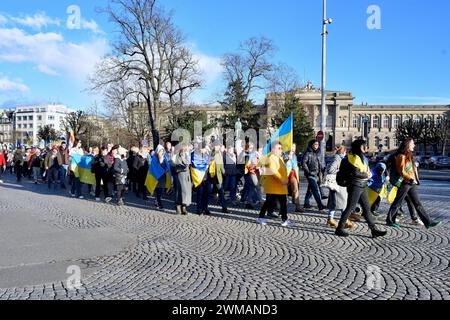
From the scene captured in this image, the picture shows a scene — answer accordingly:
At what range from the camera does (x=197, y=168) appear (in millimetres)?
9938

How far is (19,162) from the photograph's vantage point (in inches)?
783

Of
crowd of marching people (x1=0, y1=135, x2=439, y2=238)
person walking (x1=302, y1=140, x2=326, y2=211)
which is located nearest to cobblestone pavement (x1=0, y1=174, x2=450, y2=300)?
crowd of marching people (x1=0, y1=135, x2=439, y2=238)

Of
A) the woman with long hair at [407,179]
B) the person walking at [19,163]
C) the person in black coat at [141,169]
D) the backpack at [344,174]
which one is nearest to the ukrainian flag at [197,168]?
the person in black coat at [141,169]

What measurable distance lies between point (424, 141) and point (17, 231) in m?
70.7

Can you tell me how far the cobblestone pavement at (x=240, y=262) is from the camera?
4441 mm

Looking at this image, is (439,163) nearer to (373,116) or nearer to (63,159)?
(63,159)

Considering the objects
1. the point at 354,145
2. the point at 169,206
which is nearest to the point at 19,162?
the point at 169,206

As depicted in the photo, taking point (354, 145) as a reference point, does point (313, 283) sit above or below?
below

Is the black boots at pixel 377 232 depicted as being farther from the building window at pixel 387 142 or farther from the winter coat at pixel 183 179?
the building window at pixel 387 142

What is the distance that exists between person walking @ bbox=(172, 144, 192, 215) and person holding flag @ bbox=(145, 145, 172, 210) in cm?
106

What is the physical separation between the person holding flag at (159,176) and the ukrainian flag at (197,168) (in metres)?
1.27

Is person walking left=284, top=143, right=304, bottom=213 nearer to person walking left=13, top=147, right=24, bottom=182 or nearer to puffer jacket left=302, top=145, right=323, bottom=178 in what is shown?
puffer jacket left=302, top=145, right=323, bottom=178

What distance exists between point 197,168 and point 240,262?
459cm

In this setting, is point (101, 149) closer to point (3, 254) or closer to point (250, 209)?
point (250, 209)
